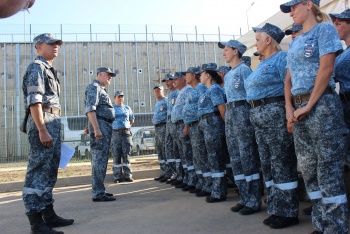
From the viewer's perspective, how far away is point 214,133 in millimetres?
4723

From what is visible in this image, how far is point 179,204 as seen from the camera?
4707 mm

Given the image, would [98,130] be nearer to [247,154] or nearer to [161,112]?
[247,154]

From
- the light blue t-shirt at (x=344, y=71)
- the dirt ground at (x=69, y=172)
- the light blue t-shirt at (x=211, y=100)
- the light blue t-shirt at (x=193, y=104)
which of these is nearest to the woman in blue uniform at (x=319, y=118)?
the light blue t-shirt at (x=344, y=71)

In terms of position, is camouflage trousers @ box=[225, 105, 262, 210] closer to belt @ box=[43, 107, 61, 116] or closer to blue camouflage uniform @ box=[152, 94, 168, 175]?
belt @ box=[43, 107, 61, 116]

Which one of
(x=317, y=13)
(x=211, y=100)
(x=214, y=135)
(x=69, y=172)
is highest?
(x=317, y=13)

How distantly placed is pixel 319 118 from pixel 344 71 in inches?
38.5

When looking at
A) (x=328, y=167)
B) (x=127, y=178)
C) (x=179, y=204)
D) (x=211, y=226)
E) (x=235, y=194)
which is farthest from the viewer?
(x=127, y=178)

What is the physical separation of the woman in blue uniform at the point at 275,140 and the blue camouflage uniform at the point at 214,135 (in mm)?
1242

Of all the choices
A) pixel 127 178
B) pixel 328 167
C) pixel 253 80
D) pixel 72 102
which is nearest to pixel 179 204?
pixel 253 80

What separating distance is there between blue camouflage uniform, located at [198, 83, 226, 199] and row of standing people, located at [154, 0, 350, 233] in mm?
14

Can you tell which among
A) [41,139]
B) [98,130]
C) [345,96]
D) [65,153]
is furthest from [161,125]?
[345,96]

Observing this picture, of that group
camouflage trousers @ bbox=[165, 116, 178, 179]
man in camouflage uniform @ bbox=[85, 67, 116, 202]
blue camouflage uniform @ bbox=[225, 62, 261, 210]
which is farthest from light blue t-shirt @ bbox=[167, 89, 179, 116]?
blue camouflage uniform @ bbox=[225, 62, 261, 210]

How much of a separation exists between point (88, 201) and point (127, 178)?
7.86ft

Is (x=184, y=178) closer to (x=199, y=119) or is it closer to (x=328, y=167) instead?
(x=199, y=119)
